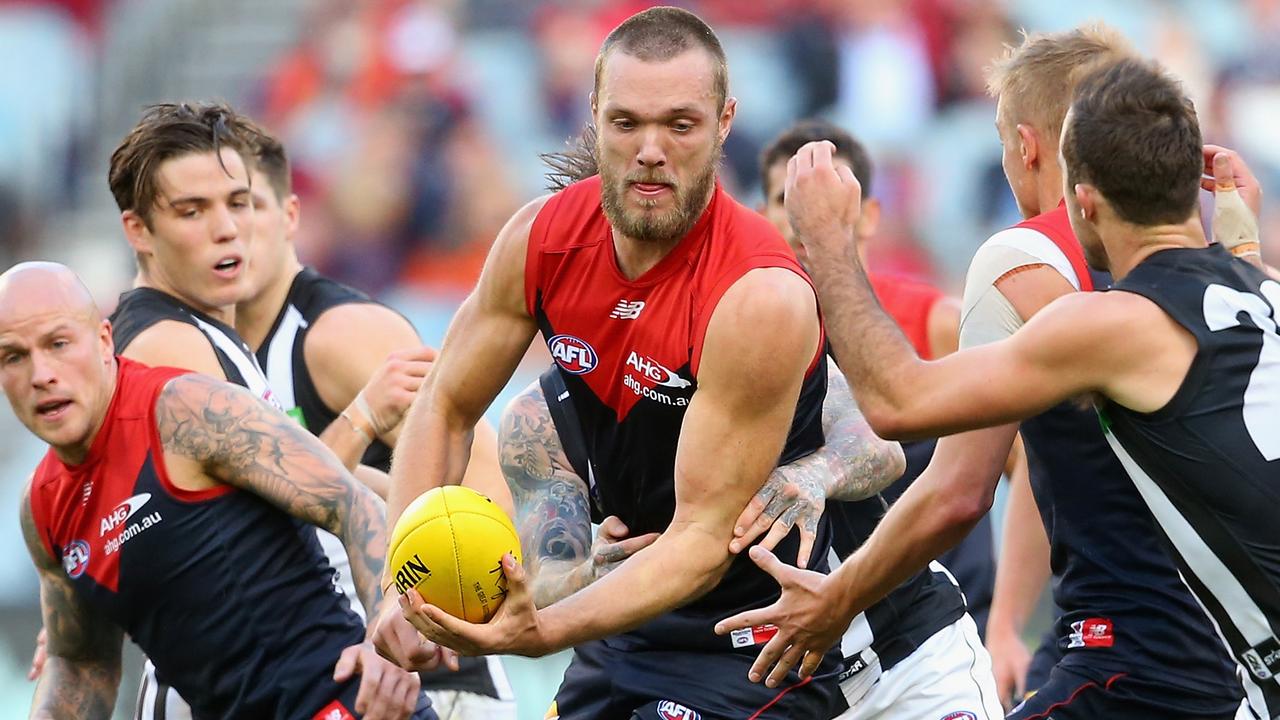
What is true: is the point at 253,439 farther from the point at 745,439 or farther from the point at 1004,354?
the point at 1004,354

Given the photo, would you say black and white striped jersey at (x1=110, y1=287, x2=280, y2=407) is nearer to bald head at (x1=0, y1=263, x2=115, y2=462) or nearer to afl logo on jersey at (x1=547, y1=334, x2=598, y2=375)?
Answer: bald head at (x1=0, y1=263, x2=115, y2=462)

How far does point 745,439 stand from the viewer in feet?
15.1

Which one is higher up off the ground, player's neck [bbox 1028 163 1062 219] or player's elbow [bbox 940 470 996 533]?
player's neck [bbox 1028 163 1062 219]

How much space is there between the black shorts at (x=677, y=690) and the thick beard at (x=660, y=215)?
1.31 meters

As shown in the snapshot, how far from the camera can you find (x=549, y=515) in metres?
5.34

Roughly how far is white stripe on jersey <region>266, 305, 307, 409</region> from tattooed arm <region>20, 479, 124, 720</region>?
1418 millimetres

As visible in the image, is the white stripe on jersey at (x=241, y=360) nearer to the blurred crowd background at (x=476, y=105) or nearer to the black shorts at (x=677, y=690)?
the black shorts at (x=677, y=690)

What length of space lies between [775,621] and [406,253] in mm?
9537

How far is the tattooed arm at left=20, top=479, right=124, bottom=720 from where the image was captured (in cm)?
577

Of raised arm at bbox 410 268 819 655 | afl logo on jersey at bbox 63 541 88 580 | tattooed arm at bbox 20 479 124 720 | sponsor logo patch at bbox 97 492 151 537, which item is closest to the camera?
raised arm at bbox 410 268 819 655

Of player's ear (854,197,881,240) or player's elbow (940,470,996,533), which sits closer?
player's elbow (940,470,996,533)

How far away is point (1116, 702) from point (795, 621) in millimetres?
1110

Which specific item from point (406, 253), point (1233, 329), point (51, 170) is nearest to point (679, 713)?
Result: point (1233, 329)

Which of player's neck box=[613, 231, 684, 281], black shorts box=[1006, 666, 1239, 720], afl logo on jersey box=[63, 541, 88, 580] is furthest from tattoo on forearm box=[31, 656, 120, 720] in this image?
black shorts box=[1006, 666, 1239, 720]
